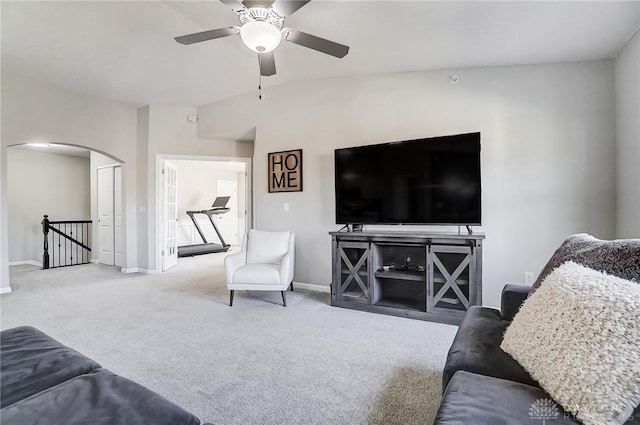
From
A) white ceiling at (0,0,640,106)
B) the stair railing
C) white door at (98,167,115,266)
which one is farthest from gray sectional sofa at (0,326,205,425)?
the stair railing

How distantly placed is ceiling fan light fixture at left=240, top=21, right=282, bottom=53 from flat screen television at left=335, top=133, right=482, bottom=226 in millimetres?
1606

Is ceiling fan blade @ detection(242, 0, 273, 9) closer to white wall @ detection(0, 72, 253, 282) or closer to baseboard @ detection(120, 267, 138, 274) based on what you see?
white wall @ detection(0, 72, 253, 282)

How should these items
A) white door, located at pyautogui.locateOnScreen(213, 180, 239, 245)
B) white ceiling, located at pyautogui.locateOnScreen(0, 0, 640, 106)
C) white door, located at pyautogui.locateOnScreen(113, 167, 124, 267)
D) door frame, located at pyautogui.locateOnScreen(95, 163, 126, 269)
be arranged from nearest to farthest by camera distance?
white ceiling, located at pyautogui.locateOnScreen(0, 0, 640, 106), door frame, located at pyautogui.locateOnScreen(95, 163, 126, 269), white door, located at pyautogui.locateOnScreen(113, 167, 124, 267), white door, located at pyautogui.locateOnScreen(213, 180, 239, 245)

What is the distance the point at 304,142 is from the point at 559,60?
282 centimetres

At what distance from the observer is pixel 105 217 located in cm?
643

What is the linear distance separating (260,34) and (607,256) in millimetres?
2245

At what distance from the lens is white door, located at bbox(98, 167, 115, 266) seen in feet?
20.6

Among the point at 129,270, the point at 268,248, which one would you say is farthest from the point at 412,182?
the point at 129,270

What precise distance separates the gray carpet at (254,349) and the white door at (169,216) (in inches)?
58.7

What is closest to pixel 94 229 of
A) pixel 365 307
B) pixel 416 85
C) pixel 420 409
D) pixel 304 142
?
pixel 304 142

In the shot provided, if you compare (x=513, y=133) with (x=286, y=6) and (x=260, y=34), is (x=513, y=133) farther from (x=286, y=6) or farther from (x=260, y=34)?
(x=260, y=34)

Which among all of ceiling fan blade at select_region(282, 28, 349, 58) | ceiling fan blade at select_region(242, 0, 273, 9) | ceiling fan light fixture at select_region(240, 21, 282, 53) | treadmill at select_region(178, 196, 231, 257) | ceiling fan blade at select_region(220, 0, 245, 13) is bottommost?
treadmill at select_region(178, 196, 231, 257)

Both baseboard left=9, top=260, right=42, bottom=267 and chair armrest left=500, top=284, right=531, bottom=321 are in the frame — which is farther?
baseboard left=9, top=260, right=42, bottom=267

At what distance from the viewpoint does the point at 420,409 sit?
5.37ft
